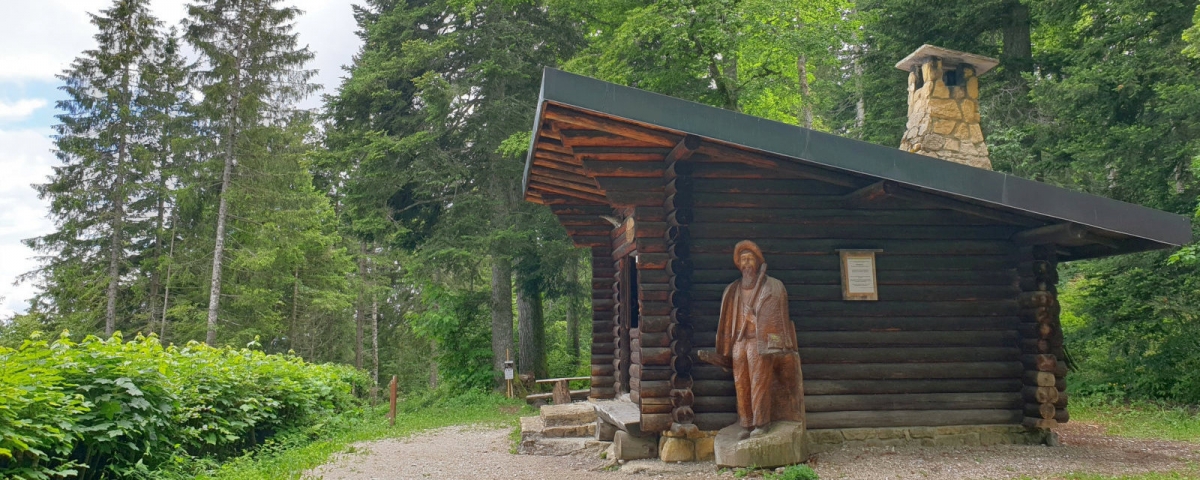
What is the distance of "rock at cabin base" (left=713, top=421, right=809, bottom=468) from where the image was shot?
6.57 metres

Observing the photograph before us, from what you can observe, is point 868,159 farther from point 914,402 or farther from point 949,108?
point 949,108

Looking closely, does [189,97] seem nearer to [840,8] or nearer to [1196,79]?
[840,8]

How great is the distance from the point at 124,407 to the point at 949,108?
913cm

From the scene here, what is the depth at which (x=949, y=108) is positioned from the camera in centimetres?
885

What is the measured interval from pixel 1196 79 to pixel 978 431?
25.4 ft

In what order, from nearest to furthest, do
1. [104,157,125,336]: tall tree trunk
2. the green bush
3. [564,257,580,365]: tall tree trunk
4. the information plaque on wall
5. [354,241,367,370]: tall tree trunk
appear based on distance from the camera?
the green bush
the information plaque on wall
[564,257,580,365]: tall tree trunk
[104,157,125,336]: tall tree trunk
[354,241,367,370]: tall tree trunk

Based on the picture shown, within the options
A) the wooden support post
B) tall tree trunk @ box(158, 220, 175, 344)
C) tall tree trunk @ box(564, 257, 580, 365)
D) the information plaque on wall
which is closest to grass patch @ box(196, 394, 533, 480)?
the wooden support post

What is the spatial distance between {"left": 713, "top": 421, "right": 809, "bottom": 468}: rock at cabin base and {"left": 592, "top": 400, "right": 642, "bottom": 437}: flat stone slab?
33.4 inches

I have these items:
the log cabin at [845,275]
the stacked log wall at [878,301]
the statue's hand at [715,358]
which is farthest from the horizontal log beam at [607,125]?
the statue's hand at [715,358]

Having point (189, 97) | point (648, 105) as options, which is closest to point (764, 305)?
point (648, 105)

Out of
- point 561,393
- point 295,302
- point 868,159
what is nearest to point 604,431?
point 561,393

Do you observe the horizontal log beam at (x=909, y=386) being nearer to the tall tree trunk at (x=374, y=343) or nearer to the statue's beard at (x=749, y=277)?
the statue's beard at (x=749, y=277)

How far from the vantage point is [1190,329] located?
1163 centimetres

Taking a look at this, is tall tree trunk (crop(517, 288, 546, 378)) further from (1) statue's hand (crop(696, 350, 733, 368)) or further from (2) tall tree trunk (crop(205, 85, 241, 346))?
(1) statue's hand (crop(696, 350, 733, 368))
